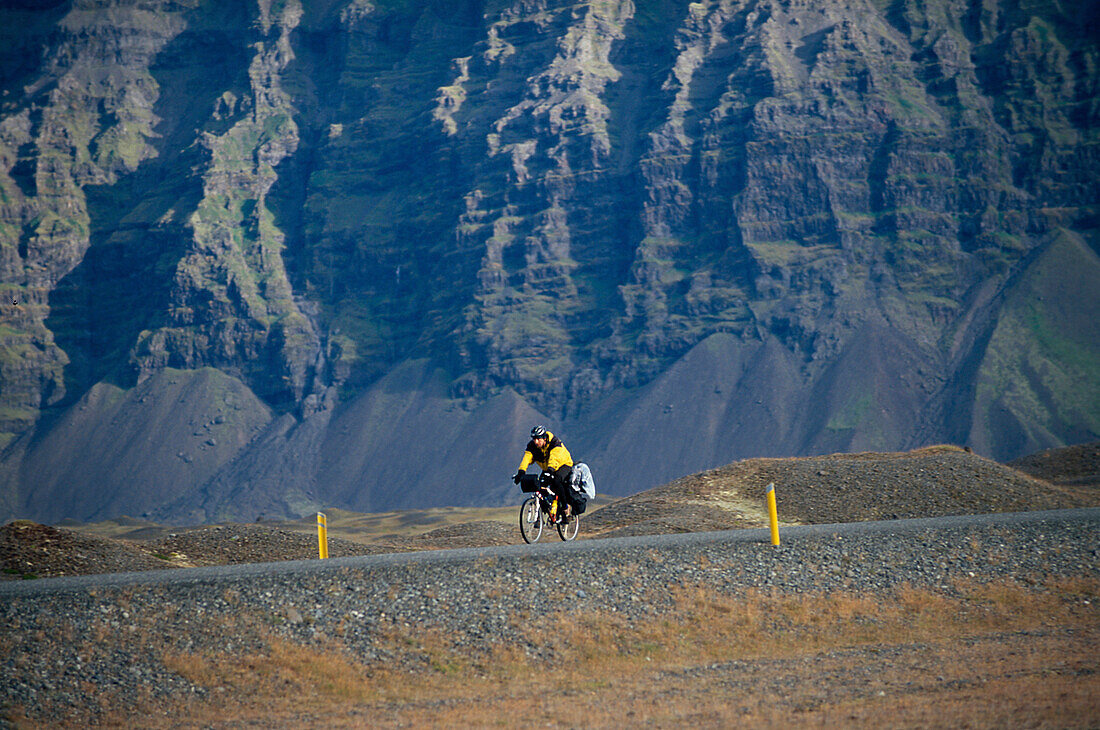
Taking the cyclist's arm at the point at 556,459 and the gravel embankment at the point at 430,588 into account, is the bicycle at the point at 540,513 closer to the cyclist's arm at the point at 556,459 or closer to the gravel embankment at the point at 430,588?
the cyclist's arm at the point at 556,459

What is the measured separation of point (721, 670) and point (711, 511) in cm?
1854

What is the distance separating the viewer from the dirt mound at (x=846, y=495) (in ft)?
125

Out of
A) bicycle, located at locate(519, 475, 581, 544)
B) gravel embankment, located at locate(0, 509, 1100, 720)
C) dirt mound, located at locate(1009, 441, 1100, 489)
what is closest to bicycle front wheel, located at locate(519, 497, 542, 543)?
bicycle, located at locate(519, 475, 581, 544)

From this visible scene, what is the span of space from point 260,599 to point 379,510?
166 meters

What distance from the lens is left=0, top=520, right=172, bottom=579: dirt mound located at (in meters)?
27.0

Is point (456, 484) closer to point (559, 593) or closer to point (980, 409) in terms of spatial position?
point (980, 409)

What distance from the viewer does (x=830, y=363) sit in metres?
182

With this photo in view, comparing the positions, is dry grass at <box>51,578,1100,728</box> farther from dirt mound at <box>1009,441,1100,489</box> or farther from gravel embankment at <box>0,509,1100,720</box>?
dirt mound at <box>1009,441,1100,489</box>

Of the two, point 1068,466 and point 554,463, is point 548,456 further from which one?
point 1068,466

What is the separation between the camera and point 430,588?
2262 centimetres

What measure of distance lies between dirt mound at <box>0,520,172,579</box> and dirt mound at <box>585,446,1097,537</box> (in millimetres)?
13291

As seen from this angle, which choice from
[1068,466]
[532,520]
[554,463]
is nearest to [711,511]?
[532,520]

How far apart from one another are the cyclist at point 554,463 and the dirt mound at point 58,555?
957 centimetres

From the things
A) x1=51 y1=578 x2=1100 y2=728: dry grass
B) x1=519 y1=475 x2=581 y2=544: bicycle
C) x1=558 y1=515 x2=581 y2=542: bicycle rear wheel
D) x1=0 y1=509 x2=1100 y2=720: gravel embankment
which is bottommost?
x1=51 y1=578 x2=1100 y2=728: dry grass
